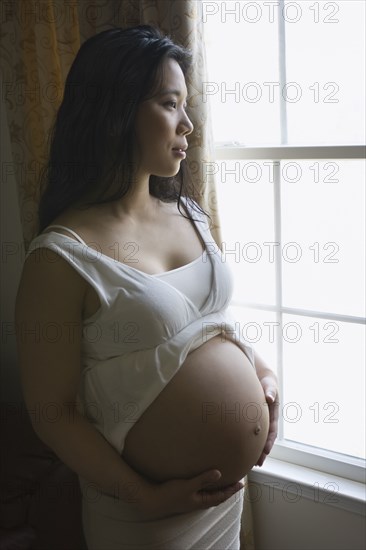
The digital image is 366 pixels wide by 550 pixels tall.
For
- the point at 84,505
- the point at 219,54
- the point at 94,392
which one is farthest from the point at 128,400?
the point at 219,54

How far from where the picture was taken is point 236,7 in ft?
5.72

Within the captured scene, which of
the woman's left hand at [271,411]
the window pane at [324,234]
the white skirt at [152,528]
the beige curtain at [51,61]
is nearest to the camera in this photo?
the white skirt at [152,528]

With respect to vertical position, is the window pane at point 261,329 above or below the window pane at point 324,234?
below

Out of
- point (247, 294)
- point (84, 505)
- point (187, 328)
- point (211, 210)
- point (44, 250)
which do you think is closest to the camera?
point (44, 250)

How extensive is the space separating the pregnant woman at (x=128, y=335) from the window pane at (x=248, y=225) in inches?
21.1

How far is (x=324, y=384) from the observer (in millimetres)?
1929

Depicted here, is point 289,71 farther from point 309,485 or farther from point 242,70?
point 309,485

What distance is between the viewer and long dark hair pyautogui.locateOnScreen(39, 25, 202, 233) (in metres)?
1.26

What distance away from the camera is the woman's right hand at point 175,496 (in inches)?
48.5

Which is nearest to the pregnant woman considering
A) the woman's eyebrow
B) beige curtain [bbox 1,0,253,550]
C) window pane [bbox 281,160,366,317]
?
the woman's eyebrow

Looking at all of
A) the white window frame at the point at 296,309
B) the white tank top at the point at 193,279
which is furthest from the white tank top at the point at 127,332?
the white window frame at the point at 296,309

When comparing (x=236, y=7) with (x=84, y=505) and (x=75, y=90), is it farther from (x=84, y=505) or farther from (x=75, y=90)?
(x=84, y=505)

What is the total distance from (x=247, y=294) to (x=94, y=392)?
0.79 m

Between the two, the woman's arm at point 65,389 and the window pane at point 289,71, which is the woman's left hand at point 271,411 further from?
the window pane at point 289,71
